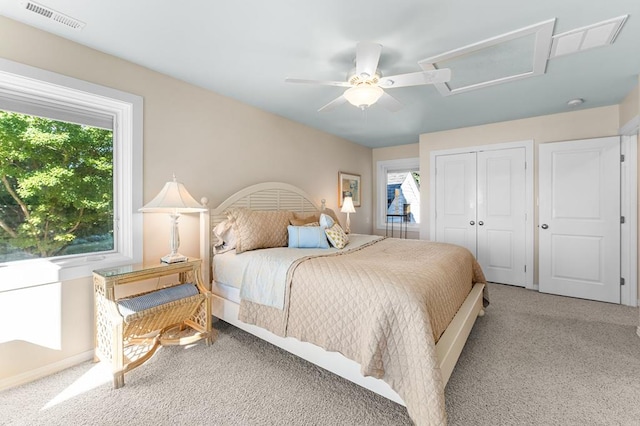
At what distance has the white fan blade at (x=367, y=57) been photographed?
71.4 inches

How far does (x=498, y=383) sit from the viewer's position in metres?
1.89

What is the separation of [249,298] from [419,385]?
137cm

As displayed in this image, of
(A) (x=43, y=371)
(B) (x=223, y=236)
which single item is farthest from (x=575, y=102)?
(A) (x=43, y=371)

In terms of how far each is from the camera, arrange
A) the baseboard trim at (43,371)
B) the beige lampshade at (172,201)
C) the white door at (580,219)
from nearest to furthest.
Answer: the baseboard trim at (43,371) < the beige lampshade at (172,201) < the white door at (580,219)

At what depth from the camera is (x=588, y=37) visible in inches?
78.1

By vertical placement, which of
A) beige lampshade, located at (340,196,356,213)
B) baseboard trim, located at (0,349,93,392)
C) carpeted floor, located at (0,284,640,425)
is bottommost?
carpeted floor, located at (0,284,640,425)

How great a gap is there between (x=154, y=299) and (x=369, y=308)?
5.21 ft

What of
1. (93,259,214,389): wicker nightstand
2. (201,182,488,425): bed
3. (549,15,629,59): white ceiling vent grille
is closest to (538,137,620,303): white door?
(201,182,488,425): bed

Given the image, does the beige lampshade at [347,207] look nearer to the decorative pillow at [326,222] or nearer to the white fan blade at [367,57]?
the decorative pillow at [326,222]

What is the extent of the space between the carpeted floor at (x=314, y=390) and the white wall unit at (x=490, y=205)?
1.60m

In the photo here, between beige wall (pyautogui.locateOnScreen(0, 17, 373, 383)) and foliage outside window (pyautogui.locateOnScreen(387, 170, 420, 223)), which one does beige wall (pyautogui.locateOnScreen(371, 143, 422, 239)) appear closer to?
foliage outside window (pyautogui.locateOnScreen(387, 170, 420, 223))

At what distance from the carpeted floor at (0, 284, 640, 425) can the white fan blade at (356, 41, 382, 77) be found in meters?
2.16

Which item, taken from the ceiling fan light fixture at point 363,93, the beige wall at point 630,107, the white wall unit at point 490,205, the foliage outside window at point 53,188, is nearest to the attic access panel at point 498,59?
the ceiling fan light fixture at point 363,93

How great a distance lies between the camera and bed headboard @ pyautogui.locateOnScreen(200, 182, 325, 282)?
279cm
